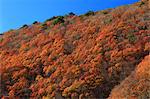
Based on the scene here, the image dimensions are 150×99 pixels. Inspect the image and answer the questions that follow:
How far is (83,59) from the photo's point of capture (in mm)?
41219

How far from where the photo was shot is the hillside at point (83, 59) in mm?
35844

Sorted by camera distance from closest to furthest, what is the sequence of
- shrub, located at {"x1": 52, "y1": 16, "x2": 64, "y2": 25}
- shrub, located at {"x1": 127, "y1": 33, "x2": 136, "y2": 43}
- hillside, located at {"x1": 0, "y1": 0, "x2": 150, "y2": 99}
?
hillside, located at {"x1": 0, "y1": 0, "x2": 150, "y2": 99}
shrub, located at {"x1": 127, "y1": 33, "x2": 136, "y2": 43}
shrub, located at {"x1": 52, "y1": 16, "x2": 64, "y2": 25}

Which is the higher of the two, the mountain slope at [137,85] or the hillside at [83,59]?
the hillside at [83,59]

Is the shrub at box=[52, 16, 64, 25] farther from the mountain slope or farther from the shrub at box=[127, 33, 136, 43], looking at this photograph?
the mountain slope

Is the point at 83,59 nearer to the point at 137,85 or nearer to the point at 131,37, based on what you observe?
the point at 131,37

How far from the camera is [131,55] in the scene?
38.3 m

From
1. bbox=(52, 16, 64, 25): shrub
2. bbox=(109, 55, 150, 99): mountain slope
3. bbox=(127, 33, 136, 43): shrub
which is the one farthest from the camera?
bbox=(52, 16, 64, 25): shrub

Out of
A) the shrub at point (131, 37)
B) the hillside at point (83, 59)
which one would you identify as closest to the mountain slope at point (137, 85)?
the hillside at point (83, 59)

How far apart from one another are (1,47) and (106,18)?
547 inches

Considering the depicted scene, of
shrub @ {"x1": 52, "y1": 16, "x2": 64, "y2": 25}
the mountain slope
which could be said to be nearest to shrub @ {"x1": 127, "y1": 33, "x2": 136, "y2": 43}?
the mountain slope

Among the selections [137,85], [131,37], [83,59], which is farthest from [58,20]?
[137,85]

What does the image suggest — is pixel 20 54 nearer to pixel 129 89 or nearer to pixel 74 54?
pixel 74 54

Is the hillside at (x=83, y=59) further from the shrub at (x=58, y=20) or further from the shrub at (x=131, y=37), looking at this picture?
the shrub at (x=58, y=20)

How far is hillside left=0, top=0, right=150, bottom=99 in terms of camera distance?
35844 millimetres
